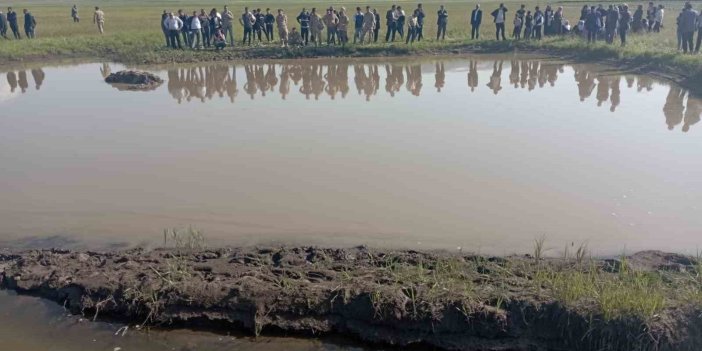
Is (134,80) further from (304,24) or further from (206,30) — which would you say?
(304,24)

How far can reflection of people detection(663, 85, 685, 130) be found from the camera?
13.0 metres

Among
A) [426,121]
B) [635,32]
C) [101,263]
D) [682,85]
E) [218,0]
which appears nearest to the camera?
[101,263]

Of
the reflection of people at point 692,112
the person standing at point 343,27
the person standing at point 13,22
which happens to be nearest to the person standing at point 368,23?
the person standing at point 343,27

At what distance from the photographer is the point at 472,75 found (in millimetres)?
18734

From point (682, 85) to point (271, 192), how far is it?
40.1 feet

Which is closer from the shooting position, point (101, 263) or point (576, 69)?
point (101, 263)

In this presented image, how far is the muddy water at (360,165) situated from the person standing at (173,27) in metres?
6.33

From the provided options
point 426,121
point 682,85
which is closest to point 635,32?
point 682,85

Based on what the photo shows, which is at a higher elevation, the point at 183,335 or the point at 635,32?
the point at 635,32

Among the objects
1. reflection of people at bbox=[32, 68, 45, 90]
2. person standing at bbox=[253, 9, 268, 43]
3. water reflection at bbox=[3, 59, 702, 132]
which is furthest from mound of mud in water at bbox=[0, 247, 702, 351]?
person standing at bbox=[253, 9, 268, 43]

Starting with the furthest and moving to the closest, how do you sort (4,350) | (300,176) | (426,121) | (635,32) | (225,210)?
(635,32) < (426,121) < (300,176) < (225,210) < (4,350)

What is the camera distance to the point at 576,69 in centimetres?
1955

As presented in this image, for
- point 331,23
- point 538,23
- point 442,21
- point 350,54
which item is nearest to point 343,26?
point 331,23

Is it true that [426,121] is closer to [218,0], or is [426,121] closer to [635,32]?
[635,32]
